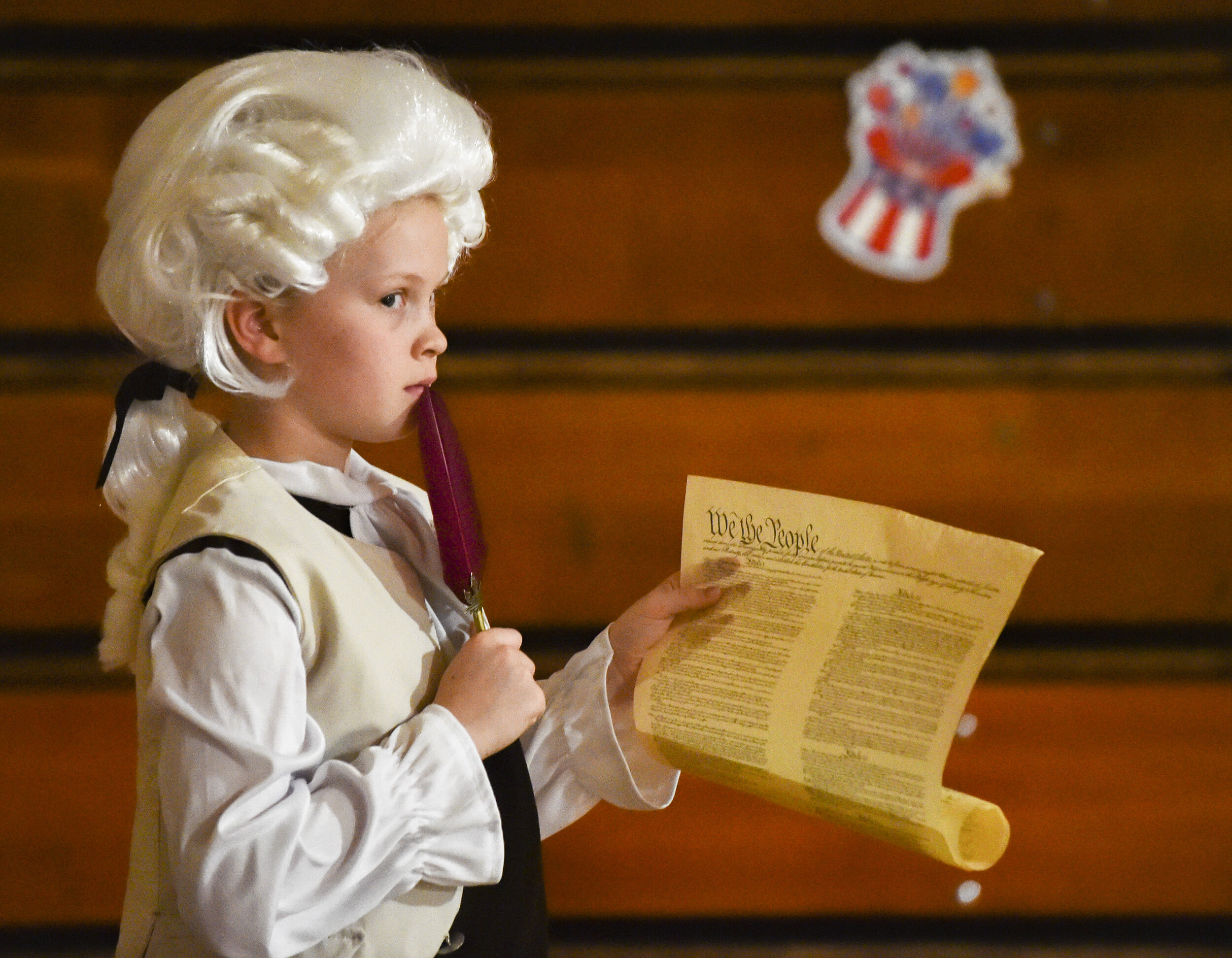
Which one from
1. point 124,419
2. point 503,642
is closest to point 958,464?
point 503,642

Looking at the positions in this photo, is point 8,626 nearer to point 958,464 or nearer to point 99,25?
point 99,25

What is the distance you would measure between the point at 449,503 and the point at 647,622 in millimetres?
189

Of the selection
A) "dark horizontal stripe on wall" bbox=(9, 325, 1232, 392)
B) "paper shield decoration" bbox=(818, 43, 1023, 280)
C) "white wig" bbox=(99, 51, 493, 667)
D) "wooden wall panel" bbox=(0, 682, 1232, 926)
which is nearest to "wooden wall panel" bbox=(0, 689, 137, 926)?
"wooden wall panel" bbox=(0, 682, 1232, 926)

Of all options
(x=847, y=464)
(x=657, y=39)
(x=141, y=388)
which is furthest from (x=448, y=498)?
(x=657, y=39)

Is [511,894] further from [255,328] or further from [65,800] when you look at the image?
[65,800]

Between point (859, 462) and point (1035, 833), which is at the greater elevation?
point (859, 462)

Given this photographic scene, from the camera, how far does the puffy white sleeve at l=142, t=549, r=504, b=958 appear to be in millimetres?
660

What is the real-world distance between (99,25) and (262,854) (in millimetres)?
1330

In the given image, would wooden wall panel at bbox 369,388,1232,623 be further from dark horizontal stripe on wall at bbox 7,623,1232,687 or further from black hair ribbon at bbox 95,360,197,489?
black hair ribbon at bbox 95,360,197,489

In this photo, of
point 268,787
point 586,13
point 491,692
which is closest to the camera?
point 268,787

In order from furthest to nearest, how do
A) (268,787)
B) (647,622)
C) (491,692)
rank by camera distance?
(647,622), (491,692), (268,787)

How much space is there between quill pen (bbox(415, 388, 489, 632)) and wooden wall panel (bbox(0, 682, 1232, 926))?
85 centimetres

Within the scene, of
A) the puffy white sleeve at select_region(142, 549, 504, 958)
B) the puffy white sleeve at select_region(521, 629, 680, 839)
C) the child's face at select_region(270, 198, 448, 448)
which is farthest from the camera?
the puffy white sleeve at select_region(521, 629, 680, 839)

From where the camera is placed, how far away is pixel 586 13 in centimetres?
157
